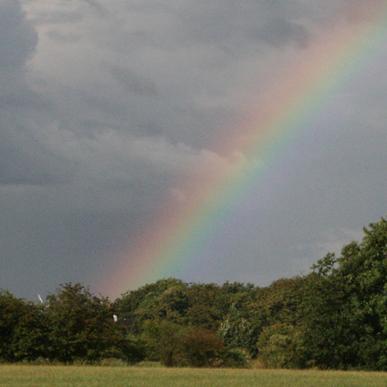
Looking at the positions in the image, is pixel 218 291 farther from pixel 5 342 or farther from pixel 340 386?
pixel 340 386

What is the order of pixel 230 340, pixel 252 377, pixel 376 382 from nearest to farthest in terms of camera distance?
pixel 376 382
pixel 252 377
pixel 230 340

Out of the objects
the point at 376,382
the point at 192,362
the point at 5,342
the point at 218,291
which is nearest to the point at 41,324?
the point at 5,342

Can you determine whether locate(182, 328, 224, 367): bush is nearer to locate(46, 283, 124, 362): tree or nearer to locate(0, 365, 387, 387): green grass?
locate(46, 283, 124, 362): tree

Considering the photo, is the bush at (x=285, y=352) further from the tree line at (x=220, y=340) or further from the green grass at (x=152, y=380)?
the green grass at (x=152, y=380)

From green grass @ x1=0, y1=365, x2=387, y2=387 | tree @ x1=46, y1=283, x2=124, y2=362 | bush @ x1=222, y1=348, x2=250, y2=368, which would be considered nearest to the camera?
green grass @ x1=0, y1=365, x2=387, y2=387

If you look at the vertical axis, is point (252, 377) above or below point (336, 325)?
below

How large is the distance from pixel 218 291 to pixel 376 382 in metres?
91.5

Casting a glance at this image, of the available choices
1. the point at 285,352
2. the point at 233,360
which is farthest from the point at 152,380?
the point at 285,352

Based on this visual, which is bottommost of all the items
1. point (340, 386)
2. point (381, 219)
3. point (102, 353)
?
point (340, 386)

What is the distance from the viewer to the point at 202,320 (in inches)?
4491

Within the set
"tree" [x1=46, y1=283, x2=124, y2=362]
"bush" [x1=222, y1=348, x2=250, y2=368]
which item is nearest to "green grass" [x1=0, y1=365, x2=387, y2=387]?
"tree" [x1=46, y1=283, x2=124, y2=362]

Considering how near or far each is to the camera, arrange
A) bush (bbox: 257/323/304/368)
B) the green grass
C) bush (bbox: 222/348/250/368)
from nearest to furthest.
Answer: the green grass → bush (bbox: 257/323/304/368) → bush (bbox: 222/348/250/368)

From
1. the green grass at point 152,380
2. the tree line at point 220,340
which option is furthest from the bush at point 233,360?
the green grass at point 152,380

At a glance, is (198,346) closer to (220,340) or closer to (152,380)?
(220,340)
